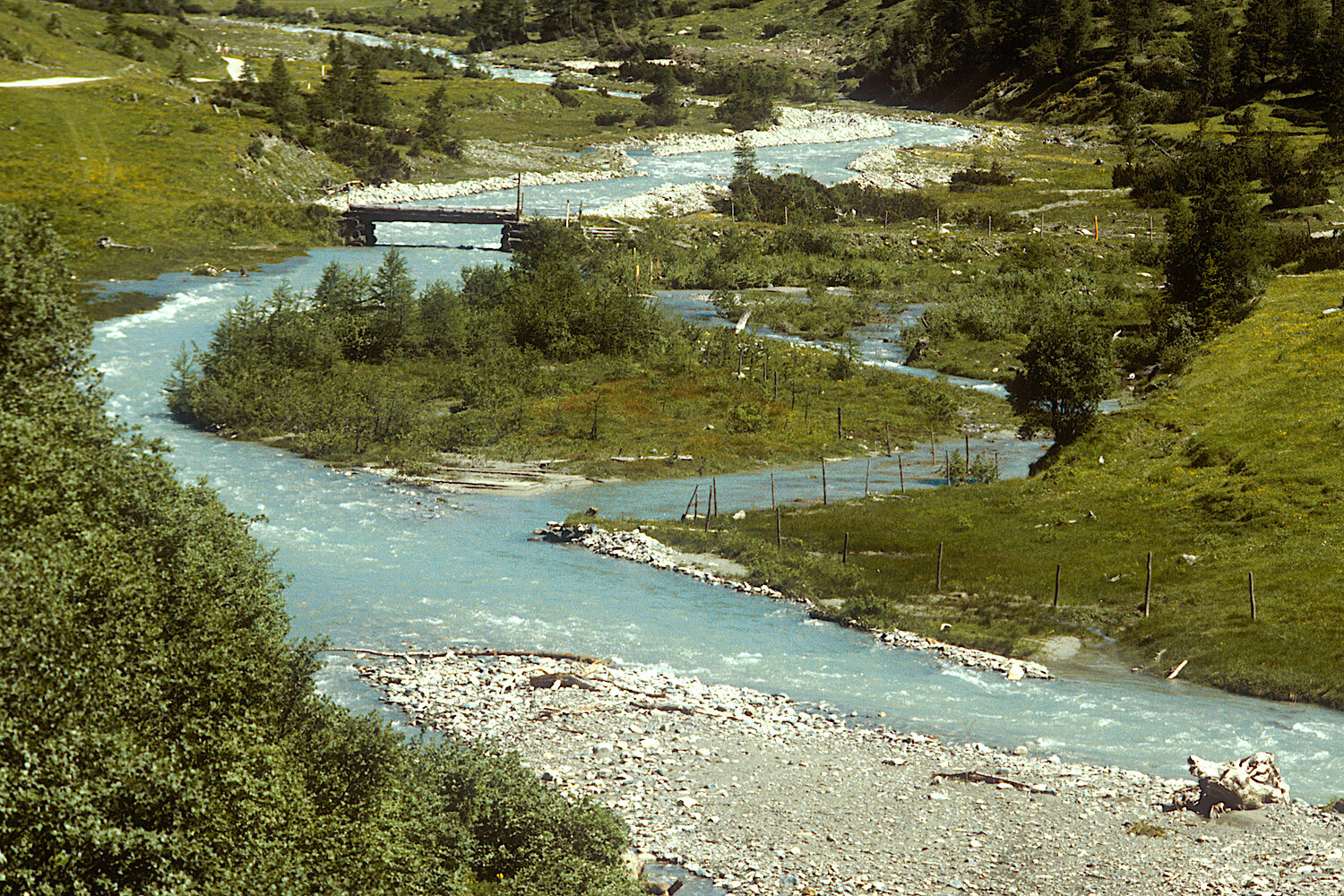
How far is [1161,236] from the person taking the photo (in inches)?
4247

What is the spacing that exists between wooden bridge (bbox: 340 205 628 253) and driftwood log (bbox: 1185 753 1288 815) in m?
84.6

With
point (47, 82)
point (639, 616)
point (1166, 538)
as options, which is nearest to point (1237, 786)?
point (1166, 538)


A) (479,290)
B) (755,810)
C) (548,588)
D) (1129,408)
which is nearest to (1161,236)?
(1129,408)

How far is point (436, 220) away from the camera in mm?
109062

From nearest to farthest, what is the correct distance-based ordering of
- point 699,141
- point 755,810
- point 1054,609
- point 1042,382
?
point 755,810 → point 1054,609 → point 1042,382 → point 699,141

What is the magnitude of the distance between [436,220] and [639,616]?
7633 cm

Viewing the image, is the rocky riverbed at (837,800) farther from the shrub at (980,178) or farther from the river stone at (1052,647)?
the shrub at (980,178)

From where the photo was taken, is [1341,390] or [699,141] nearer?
[1341,390]

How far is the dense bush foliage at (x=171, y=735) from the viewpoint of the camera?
14250 millimetres

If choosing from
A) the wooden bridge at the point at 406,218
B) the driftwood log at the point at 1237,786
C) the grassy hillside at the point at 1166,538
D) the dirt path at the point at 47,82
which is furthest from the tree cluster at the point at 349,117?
the driftwood log at the point at 1237,786

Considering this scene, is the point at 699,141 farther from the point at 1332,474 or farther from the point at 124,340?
the point at 1332,474

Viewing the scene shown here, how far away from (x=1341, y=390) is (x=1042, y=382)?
1333cm

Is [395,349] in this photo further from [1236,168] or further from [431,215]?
[1236,168]

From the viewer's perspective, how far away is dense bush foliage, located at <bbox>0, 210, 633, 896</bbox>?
46.8 ft
